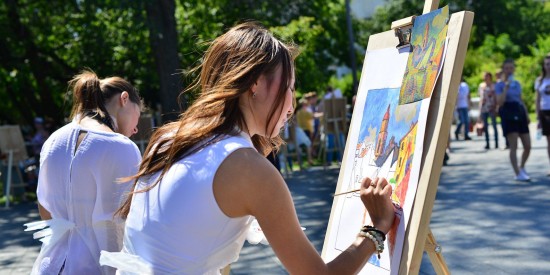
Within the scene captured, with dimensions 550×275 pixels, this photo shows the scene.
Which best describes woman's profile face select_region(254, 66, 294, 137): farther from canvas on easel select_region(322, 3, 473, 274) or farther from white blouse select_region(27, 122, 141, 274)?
white blouse select_region(27, 122, 141, 274)

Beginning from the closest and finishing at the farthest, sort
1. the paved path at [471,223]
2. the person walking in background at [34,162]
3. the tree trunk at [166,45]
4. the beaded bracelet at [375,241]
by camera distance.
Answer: the beaded bracelet at [375,241] → the paved path at [471,223] → the tree trunk at [166,45] → the person walking in background at [34,162]

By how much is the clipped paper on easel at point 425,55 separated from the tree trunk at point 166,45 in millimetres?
11893

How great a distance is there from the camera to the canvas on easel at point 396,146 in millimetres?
2957

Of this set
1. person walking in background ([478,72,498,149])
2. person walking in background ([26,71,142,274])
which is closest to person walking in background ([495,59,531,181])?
person walking in background ([478,72,498,149])

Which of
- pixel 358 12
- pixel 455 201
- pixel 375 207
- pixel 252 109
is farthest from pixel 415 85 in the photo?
pixel 358 12

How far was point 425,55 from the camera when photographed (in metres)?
3.20

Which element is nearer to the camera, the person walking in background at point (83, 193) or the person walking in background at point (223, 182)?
the person walking in background at point (223, 182)

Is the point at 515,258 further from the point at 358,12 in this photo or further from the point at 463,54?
the point at 358,12

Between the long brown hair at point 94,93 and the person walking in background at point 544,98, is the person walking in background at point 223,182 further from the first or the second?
the person walking in background at point 544,98

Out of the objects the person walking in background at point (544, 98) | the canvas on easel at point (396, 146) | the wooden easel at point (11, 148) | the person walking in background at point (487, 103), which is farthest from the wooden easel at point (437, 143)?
the person walking in background at point (487, 103)

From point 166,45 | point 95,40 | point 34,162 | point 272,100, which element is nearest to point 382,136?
point 272,100

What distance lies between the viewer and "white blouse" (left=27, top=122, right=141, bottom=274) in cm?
351

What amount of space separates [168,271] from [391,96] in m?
1.40

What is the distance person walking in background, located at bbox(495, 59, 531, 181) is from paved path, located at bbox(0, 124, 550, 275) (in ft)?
1.03
